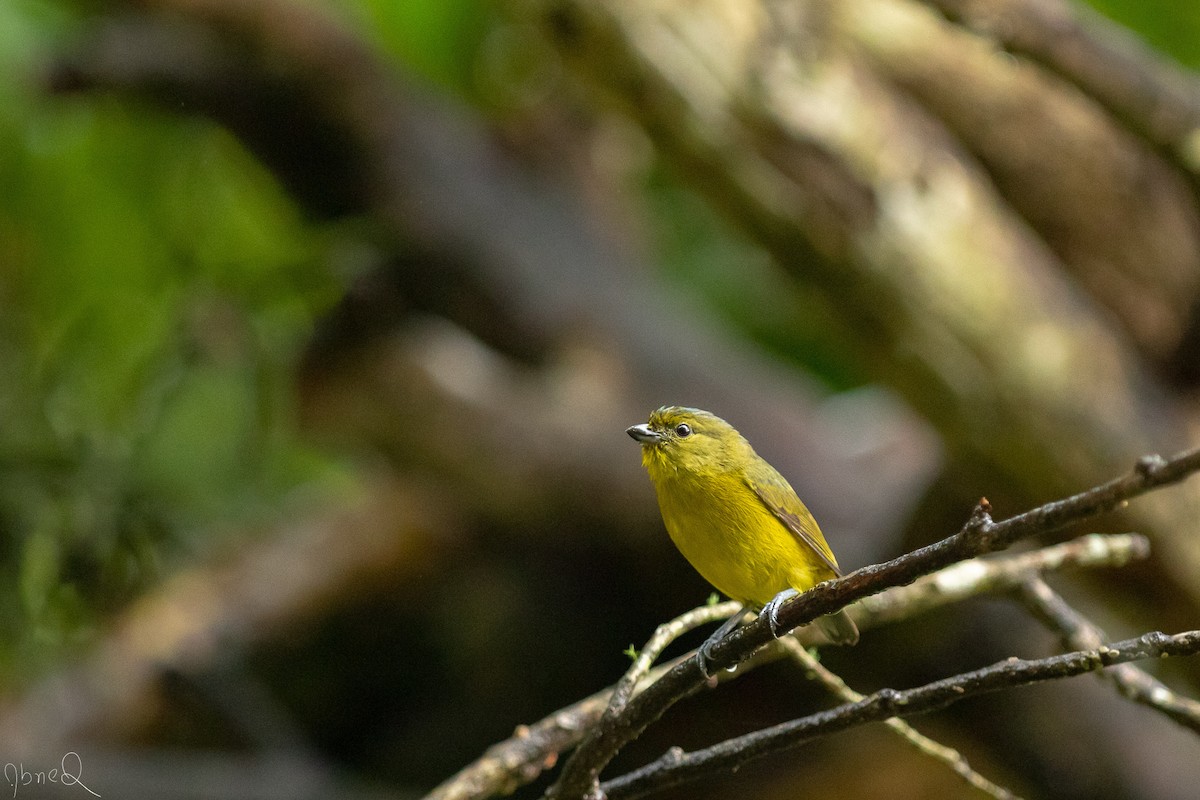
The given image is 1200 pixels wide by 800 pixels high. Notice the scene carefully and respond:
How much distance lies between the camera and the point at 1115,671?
144cm

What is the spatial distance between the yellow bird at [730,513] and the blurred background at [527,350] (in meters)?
1.51

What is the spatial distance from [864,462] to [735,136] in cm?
187

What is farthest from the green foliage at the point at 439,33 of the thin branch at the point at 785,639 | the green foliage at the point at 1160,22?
the thin branch at the point at 785,639

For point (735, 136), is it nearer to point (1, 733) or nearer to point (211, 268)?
point (211, 268)

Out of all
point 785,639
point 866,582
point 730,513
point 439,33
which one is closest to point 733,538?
point 730,513

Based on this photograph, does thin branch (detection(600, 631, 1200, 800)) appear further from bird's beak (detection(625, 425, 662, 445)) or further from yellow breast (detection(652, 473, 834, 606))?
bird's beak (detection(625, 425, 662, 445))

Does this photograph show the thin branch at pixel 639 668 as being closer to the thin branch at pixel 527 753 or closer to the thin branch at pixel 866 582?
the thin branch at pixel 866 582

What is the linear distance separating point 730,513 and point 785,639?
170 mm

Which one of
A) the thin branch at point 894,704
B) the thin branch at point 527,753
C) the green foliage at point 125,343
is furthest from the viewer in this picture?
the green foliage at point 125,343

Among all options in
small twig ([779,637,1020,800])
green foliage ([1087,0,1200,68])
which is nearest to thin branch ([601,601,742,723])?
small twig ([779,637,1020,800])

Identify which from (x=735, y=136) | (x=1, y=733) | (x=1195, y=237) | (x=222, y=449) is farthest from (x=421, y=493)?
(x=1195, y=237)

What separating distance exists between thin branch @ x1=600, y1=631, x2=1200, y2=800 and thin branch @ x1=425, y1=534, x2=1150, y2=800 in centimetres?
19

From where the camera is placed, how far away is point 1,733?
12.9 ft

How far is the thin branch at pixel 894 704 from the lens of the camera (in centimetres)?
91
